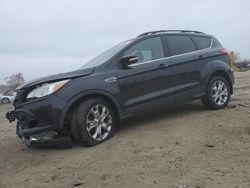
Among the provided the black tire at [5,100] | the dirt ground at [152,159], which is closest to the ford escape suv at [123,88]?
the dirt ground at [152,159]

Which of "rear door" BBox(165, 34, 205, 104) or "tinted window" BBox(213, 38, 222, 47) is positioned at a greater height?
"tinted window" BBox(213, 38, 222, 47)

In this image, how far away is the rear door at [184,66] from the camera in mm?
7492

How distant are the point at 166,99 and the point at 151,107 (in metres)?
0.40

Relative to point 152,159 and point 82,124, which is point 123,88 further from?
point 152,159

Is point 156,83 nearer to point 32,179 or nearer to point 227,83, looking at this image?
point 227,83

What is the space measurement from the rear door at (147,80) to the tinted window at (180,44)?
0.25m

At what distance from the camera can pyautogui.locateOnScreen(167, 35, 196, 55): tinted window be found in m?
7.63

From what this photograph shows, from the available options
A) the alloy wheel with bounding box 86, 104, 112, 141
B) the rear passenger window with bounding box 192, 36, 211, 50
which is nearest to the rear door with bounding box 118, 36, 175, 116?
the alloy wheel with bounding box 86, 104, 112, 141

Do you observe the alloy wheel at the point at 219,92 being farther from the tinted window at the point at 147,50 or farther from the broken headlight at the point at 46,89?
the broken headlight at the point at 46,89

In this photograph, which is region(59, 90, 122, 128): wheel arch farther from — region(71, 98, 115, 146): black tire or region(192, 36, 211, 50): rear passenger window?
region(192, 36, 211, 50): rear passenger window

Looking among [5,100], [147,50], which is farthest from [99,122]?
[5,100]

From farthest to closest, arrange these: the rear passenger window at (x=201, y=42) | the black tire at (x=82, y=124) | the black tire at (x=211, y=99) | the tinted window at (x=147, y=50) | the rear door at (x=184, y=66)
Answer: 1. the rear passenger window at (x=201, y=42)
2. the black tire at (x=211, y=99)
3. the rear door at (x=184, y=66)
4. the tinted window at (x=147, y=50)
5. the black tire at (x=82, y=124)

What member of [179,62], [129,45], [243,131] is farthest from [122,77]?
[243,131]

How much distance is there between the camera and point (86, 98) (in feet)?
20.5
